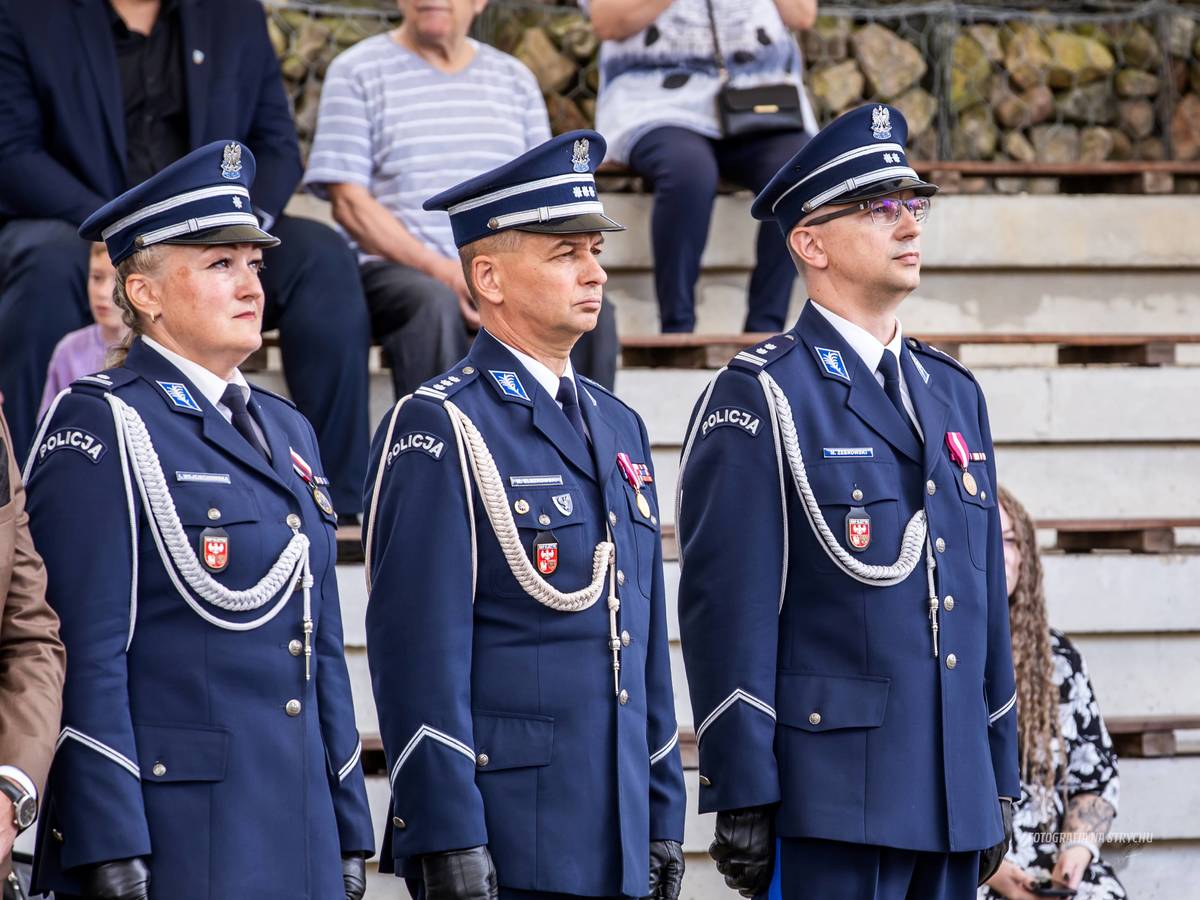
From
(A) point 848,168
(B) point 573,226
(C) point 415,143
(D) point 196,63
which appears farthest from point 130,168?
(A) point 848,168

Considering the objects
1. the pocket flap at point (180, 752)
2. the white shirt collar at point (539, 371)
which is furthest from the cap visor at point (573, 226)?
the pocket flap at point (180, 752)

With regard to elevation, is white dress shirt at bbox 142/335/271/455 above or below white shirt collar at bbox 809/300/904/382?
below

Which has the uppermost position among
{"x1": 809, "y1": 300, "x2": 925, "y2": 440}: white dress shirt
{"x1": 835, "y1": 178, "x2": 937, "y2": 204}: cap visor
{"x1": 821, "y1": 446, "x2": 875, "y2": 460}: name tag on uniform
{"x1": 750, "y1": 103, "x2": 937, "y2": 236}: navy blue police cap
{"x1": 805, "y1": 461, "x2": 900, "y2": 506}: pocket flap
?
{"x1": 750, "y1": 103, "x2": 937, "y2": 236}: navy blue police cap

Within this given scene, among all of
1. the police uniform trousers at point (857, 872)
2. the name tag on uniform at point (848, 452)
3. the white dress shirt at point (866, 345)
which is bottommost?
the police uniform trousers at point (857, 872)

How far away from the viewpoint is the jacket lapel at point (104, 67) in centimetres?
453

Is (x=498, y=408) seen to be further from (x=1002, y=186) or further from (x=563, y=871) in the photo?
(x=1002, y=186)

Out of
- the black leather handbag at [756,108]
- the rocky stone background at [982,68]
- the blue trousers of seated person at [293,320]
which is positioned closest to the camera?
the blue trousers of seated person at [293,320]

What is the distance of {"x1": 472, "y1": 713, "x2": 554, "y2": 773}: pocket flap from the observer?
2723mm

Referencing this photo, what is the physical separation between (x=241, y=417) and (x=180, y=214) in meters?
0.32

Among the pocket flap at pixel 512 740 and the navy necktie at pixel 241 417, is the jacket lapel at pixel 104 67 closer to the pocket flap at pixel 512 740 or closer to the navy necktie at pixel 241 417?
the navy necktie at pixel 241 417

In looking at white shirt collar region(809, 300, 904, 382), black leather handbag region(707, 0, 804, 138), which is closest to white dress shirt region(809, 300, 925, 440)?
white shirt collar region(809, 300, 904, 382)

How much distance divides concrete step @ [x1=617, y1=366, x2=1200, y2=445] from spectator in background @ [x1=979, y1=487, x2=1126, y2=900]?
1.28 m

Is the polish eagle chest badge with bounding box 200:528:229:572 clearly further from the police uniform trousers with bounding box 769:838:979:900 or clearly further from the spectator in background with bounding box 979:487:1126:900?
the spectator in background with bounding box 979:487:1126:900

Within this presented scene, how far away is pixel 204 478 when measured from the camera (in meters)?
2.70
